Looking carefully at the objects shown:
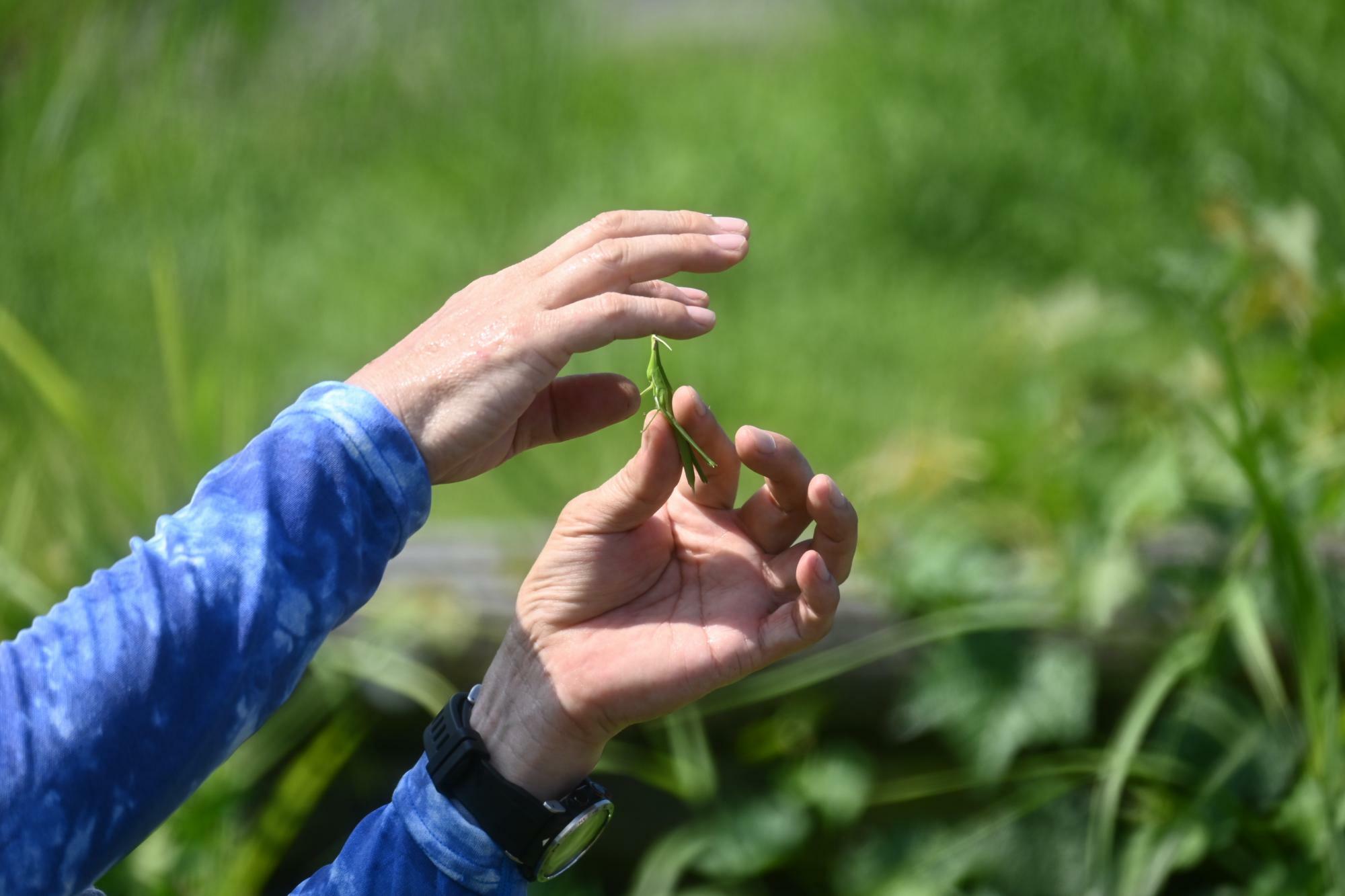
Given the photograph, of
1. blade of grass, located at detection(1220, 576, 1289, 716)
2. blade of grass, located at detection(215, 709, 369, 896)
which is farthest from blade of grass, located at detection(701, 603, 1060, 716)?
blade of grass, located at detection(215, 709, 369, 896)

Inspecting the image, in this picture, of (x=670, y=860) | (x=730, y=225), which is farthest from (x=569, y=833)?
(x=670, y=860)

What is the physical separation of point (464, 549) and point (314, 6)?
2.52 metres

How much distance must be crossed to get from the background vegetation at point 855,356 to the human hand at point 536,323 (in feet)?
3.22

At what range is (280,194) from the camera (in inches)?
177

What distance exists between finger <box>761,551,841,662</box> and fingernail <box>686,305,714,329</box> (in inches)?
9.6

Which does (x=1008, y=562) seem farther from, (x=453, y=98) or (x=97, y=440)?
(x=453, y=98)

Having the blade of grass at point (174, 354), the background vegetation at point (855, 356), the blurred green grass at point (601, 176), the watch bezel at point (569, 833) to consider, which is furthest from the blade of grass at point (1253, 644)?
the blade of grass at point (174, 354)

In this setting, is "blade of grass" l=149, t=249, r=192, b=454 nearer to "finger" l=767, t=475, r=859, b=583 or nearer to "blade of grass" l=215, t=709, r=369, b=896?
"blade of grass" l=215, t=709, r=369, b=896

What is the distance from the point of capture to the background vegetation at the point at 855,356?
2121 mm

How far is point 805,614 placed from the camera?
1241 mm

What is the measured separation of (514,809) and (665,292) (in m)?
0.53

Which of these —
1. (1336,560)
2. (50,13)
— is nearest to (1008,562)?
(1336,560)

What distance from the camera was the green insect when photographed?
1256 millimetres

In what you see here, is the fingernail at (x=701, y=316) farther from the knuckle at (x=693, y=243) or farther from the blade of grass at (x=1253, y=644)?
the blade of grass at (x=1253, y=644)
